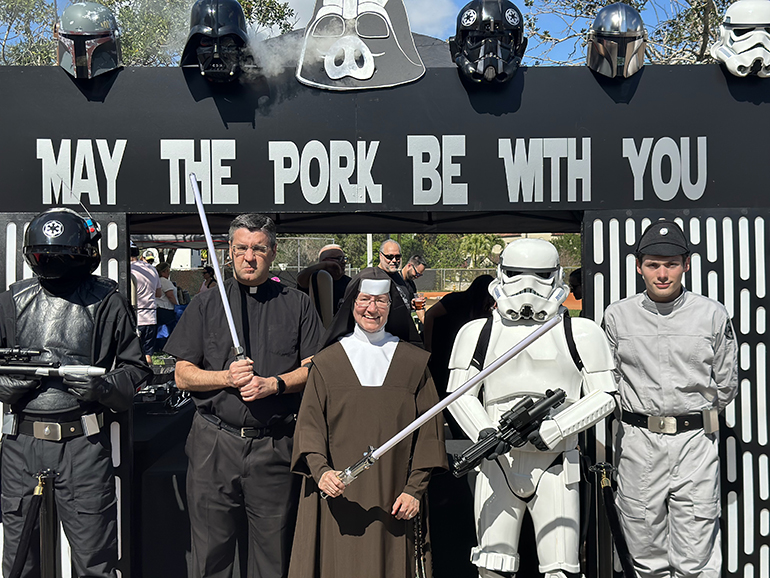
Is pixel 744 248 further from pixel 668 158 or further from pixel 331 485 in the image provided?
pixel 331 485

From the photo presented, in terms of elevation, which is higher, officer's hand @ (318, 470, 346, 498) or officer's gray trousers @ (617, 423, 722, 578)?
officer's hand @ (318, 470, 346, 498)

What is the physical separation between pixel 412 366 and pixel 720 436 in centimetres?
199

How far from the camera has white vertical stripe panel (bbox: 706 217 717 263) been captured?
3.88m

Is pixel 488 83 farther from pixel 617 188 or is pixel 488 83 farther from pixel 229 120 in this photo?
pixel 229 120

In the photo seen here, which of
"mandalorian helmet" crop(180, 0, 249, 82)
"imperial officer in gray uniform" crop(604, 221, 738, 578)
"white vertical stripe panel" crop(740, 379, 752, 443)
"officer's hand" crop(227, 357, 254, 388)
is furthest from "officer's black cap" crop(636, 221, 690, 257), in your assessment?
"mandalorian helmet" crop(180, 0, 249, 82)

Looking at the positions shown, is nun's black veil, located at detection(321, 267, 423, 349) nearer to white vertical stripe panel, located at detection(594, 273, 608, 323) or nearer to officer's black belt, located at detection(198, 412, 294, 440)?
officer's black belt, located at detection(198, 412, 294, 440)

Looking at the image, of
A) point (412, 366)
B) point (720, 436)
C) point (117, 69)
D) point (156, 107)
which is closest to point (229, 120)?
point (156, 107)

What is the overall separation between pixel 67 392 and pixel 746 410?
11.7ft

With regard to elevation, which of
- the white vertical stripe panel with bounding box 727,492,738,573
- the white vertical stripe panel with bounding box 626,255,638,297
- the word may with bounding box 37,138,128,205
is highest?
the word may with bounding box 37,138,128,205

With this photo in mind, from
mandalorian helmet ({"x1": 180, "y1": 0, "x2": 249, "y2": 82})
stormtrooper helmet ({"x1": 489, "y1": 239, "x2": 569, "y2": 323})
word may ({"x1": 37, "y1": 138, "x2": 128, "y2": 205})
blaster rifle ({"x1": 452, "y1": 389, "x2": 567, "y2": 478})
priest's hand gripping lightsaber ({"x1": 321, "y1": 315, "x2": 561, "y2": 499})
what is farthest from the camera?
word may ({"x1": 37, "y1": 138, "x2": 128, "y2": 205})

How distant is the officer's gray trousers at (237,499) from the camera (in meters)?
3.19

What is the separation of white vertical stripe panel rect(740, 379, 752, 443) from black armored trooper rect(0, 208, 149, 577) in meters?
3.21

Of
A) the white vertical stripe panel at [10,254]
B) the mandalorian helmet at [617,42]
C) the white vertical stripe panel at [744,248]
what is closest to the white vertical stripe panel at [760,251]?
the white vertical stripe panel at [744,248]

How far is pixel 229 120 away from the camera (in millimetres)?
3842
